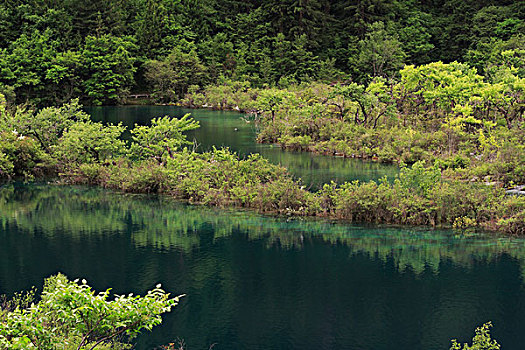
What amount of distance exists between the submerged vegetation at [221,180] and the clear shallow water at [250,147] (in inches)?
95.0

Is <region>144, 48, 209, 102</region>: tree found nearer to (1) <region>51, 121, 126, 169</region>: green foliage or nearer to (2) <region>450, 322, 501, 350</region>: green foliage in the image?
(1) <region>51, 121, 126, 169</region>: green foliage

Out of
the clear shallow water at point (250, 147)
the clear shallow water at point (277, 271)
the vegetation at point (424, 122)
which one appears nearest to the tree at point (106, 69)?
the clear shallow water at point (250, 147)

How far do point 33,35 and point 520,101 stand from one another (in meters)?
43.3

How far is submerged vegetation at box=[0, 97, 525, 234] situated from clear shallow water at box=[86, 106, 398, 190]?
2412mm

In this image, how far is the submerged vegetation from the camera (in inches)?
850

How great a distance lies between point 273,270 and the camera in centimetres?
1802

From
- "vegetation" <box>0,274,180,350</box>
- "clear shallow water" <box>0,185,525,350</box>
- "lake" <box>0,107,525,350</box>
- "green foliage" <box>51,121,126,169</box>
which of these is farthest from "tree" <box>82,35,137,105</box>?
"vegetation" <box>0,274,180,350</box>

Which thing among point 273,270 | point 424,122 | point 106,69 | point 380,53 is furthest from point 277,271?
point 380,53

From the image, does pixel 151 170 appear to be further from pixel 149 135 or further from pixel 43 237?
pixel 43 237

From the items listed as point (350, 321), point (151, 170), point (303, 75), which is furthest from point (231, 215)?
point (303, 75)

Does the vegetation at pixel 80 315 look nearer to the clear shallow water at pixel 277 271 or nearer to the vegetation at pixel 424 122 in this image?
the clear shallow water at pixel 277 271

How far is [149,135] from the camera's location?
2831 centimetres

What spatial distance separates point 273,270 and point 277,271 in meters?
0.13

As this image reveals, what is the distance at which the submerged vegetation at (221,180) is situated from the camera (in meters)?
21.6
